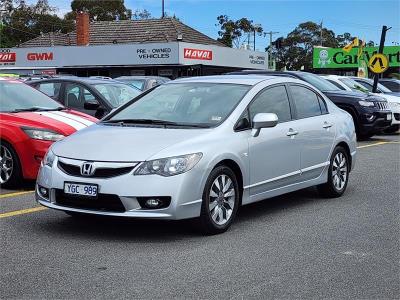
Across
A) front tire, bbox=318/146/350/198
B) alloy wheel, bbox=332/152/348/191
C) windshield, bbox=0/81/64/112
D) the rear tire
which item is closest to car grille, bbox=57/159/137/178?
the rear tire

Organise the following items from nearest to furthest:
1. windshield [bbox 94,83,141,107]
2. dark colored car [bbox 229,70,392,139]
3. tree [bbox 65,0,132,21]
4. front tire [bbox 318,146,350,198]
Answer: front tire [bbox 318,146,350,198] → windshield [bbox 94,83,141,107] → dark colored car [bbox 229,70,392,139] → tree [bbox 65,0,132,21]

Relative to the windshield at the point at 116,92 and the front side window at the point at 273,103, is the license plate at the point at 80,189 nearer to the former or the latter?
the front side window at the point at 273,103

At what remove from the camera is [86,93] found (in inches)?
416

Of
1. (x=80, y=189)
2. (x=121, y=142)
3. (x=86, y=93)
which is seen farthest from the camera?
(x=86, y=93)

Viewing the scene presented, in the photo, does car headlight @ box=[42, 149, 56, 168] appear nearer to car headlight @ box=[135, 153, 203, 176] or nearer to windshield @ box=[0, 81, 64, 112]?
car headlight @ box=[135, 153, 203, 176]

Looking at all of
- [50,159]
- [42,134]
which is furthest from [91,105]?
[50,159]

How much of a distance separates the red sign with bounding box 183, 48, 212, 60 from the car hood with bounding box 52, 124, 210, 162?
29239 millimetres

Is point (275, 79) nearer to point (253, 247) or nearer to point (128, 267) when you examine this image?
point (253, 247)

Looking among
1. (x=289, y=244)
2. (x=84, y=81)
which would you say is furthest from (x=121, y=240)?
(x=84, y=81)

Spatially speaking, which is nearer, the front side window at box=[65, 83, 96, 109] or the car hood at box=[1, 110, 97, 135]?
the car hood at box=[1, 110, 97, 135]

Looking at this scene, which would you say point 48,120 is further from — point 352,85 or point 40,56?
point 40,56

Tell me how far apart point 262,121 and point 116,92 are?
547 cm

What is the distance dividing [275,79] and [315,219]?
1722 millimetres

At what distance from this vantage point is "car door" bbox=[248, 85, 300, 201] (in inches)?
244
